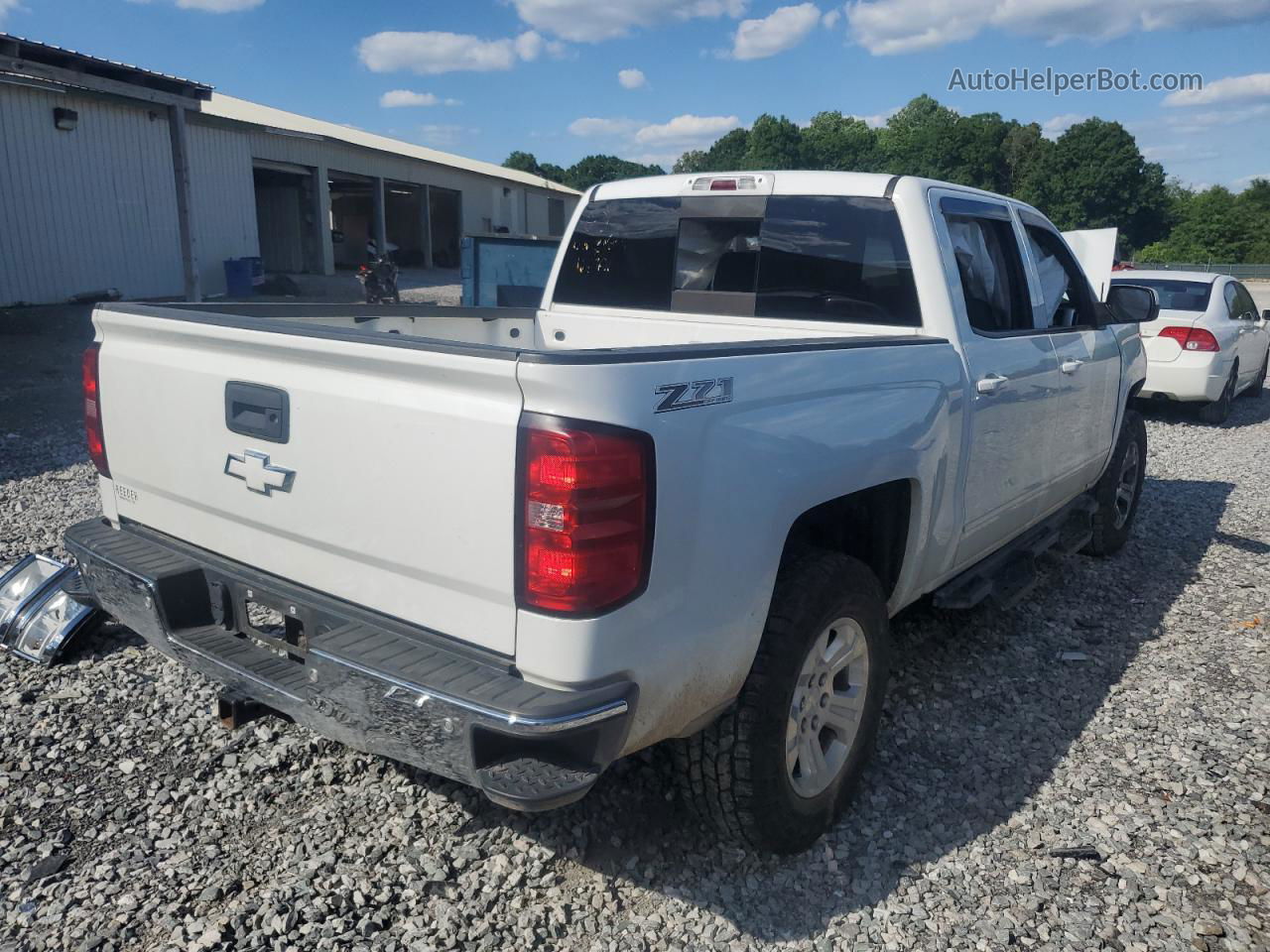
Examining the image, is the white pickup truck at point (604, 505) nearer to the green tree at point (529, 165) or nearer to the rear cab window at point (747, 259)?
the rear cab window at point (747, 259)

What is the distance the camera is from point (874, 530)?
3180 mm

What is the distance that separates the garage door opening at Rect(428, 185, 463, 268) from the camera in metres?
35.1

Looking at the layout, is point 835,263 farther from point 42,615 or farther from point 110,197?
point 110,197

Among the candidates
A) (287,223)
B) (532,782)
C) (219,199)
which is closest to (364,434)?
(532,782)

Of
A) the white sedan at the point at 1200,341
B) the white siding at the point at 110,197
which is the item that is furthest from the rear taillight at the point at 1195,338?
the white siding at the point at 110,197

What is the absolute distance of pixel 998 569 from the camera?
399 centimetres

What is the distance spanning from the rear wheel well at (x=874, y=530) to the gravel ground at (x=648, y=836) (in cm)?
80

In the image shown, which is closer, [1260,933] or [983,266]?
[1260,933]

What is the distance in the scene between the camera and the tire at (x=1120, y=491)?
5547 mm

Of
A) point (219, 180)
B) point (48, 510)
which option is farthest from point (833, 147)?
point (48, 510)

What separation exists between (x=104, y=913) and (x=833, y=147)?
355 feet

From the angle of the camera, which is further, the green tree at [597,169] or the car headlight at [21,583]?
the green tree at [597,169]

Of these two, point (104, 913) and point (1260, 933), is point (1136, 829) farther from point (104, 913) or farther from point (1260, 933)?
point (104, 913)

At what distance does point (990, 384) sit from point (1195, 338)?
8.08m
